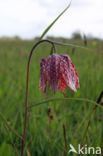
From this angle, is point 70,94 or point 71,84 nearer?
point 71,84

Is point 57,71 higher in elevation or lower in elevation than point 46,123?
higher

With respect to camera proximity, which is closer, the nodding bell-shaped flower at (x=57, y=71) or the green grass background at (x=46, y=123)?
the nodding bell-shaped flower at (x=57, y=71)

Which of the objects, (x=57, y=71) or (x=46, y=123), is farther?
(x=46, y=123)

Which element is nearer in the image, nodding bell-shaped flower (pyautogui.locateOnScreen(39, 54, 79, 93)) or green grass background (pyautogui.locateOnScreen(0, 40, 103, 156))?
nodding bell-shaped flower (pyautogui.locateOnScreen(39, 54, 79, 93))

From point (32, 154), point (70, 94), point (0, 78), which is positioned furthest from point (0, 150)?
point (0, 78)

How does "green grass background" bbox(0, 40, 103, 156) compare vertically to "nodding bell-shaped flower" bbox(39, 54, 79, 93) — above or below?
below

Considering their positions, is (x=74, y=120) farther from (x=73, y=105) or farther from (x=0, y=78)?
(x=0, y=78)

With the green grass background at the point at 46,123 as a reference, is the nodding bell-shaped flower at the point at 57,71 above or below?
above

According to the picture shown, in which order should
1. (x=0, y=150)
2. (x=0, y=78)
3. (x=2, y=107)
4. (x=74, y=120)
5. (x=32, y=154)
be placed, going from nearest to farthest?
(x=0, y=150)
(x=32, y=154)
(x=74, y=120)
(x=2, y=107)
(x=0, y=78)
